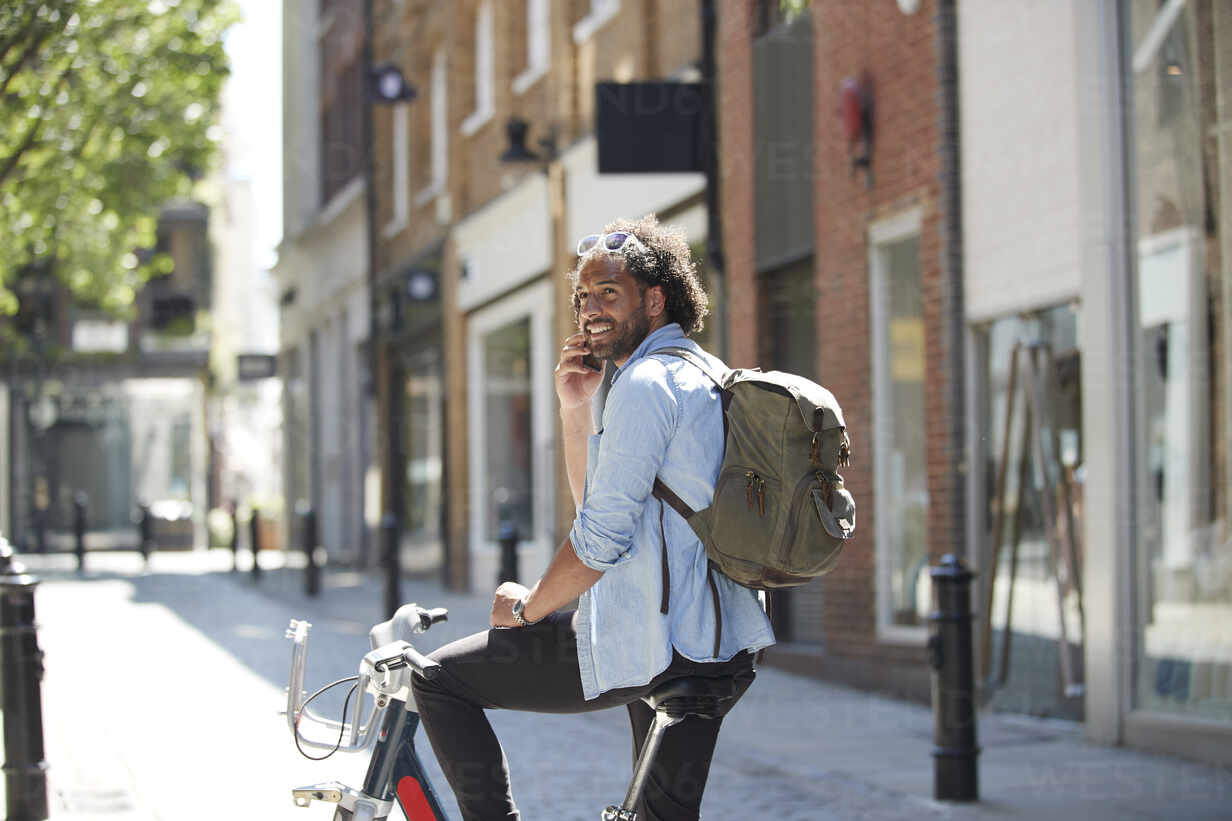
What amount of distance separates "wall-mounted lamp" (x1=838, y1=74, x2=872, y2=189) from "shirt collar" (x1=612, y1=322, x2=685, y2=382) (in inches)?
302

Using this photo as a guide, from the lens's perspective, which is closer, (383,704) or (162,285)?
(383,704)

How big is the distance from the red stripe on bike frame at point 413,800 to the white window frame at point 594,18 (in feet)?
42.8

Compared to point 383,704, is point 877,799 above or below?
below

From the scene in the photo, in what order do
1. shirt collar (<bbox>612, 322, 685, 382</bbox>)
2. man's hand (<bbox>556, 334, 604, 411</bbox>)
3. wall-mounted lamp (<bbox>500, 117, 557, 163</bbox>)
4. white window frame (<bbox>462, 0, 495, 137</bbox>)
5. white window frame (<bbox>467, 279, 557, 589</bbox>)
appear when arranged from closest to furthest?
1. shirt collar (<bbox>612, 322, 685, 382</bbox>)
2. man's hand (<bbox>556, 334, 604, 411</bbox>)
3. wall-mounted lamp (<bbox>500, 117, 557, 163</bbox>)
4. white window frame (<bbox>467, 279, 557, 589</bbox>)
5. white window frame (<bbox>462, 0, 495, 137</bbox>)

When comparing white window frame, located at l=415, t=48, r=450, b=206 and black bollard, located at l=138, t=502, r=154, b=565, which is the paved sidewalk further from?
black bollard, located at l=138, t=502, r=154, b=565

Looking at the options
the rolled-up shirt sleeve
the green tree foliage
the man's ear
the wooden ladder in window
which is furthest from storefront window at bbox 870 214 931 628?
the rolled-up shirt sleeve

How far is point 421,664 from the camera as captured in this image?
3416mm

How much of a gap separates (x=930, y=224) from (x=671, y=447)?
7322mm

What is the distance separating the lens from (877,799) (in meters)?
7.04

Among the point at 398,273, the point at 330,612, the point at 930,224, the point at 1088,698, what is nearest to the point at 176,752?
the point at 1088,698

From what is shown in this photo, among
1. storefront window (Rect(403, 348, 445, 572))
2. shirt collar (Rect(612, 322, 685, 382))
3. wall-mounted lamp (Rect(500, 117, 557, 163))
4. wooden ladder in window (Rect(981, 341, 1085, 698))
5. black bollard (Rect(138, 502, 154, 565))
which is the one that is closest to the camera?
shirt collar (Rect(612, 322, 685, 382))

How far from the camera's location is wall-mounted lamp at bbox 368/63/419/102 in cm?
2083

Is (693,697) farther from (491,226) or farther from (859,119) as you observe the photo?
(491,226)

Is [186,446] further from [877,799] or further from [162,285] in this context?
[877,799]
